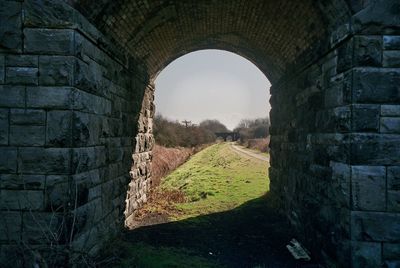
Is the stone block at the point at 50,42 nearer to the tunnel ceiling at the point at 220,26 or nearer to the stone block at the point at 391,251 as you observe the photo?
the tunnel ceiling at the point at 220,26

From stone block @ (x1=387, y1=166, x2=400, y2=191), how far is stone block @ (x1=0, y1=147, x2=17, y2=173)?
491 cm

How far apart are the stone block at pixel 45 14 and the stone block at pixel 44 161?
163 centimetres

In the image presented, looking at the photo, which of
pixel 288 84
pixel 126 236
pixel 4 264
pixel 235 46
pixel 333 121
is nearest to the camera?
pixel 4 264

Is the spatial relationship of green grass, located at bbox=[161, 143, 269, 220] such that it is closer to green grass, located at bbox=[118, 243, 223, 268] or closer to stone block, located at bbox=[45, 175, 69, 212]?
green grass, located at bbox=[118, 243, 223, 268]

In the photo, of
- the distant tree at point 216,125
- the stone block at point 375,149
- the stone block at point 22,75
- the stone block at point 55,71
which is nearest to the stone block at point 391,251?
the stone block at point 375,149

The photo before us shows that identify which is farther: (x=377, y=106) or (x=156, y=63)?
(x=156, y=63)

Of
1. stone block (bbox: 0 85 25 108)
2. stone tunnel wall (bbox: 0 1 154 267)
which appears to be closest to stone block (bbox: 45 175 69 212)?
stone tunnel wall (bbox: 0 1 154 267)

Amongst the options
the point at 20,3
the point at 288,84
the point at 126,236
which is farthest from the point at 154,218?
the point at 20,3

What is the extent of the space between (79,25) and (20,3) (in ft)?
2.54

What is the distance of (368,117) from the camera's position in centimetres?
425

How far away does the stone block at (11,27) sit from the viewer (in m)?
4.14

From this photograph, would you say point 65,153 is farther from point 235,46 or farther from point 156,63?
point 235,46

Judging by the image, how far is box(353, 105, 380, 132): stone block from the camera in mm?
4246

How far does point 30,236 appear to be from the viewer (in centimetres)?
408
